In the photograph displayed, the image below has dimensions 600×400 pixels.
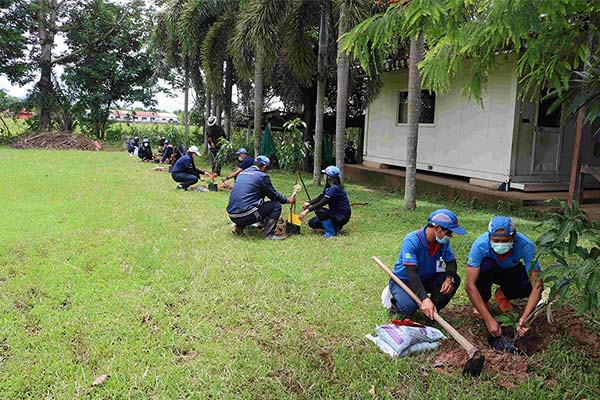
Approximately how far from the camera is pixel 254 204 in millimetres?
6754

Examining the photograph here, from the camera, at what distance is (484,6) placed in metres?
2.73

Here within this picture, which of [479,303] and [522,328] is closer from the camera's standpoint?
[522,328]

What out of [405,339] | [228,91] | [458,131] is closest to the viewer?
[405,339]

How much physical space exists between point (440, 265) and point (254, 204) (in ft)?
10.6

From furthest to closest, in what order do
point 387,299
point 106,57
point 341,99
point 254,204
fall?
1. point 106,57
2. point 341,99
3. point 254,204
4. point 387,299

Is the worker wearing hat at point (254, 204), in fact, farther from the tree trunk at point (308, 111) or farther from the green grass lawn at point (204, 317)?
the tree trunk at point (308, 111)

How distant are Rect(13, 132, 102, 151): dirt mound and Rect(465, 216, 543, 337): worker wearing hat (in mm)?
25954

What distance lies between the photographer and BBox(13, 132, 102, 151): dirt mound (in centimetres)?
2553

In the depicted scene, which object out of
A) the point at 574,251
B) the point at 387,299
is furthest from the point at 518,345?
the point at 574,251

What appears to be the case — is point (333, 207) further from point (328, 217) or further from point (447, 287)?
point (447, 287)

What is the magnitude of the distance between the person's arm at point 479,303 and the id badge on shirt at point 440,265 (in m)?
0.35

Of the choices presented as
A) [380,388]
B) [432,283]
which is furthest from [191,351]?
[432,283]

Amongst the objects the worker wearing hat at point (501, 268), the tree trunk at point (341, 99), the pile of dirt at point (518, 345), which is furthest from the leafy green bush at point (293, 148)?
the worker wearing hat at point (501, 268)

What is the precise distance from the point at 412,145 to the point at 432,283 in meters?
5.38
